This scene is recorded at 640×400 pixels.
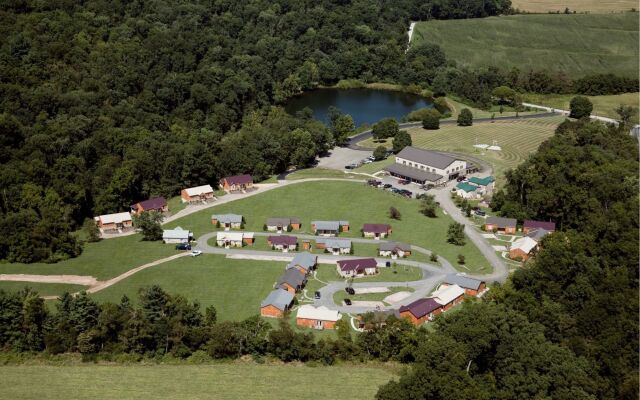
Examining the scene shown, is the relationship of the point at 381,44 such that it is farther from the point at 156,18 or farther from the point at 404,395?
the point at 404,395

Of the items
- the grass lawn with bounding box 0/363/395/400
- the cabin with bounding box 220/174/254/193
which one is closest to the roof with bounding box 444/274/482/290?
the grass lawn with bounding box 0/363/395/400

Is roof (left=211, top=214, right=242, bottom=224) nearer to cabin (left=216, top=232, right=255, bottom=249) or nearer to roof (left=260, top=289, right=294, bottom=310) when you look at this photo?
cabin (left=216, top=232, right=255, bottom=249)

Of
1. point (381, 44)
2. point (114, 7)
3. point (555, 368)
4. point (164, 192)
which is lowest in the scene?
point (555, 368)

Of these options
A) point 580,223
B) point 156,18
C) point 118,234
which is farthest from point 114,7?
point 580,223

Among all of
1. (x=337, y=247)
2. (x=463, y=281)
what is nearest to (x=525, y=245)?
(x=463, y=281)

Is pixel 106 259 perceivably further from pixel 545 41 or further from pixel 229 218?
pixel 545 41

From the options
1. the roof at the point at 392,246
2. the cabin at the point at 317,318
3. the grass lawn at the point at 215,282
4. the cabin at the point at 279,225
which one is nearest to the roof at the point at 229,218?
the cabin at the point at 279,225
